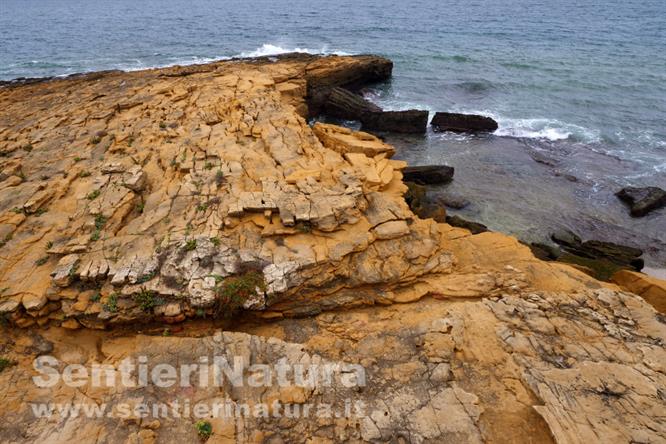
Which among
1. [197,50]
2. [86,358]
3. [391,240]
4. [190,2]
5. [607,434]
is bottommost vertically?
[86,358]

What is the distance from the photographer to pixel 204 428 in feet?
22.8

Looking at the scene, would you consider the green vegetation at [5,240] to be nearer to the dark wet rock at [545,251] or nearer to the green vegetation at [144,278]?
the green vegetation at [144,278]

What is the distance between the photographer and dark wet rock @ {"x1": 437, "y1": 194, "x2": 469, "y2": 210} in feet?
63.6

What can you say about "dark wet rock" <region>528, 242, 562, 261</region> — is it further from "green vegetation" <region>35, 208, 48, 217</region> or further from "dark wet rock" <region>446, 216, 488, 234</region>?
"green vegetation" <region>35, 208, 48, 217</region>

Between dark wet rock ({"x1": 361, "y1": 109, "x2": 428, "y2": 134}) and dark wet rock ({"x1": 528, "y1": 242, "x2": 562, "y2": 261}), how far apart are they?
12.9m

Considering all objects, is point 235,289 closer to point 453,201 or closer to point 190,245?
point 190,245

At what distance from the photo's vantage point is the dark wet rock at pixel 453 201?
19.4 metres

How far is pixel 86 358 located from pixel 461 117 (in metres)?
25.7

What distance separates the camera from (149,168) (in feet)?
43.9

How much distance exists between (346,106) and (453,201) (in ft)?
40.0

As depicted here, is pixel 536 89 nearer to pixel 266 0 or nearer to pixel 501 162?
pixel 501 162

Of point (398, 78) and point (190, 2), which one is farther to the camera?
point (190, 2)

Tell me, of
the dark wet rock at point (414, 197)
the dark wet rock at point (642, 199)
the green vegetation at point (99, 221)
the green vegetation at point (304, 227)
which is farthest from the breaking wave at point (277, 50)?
the green vegetation at point (304, 227)

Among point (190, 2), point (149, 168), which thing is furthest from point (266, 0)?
point (149, 168)
